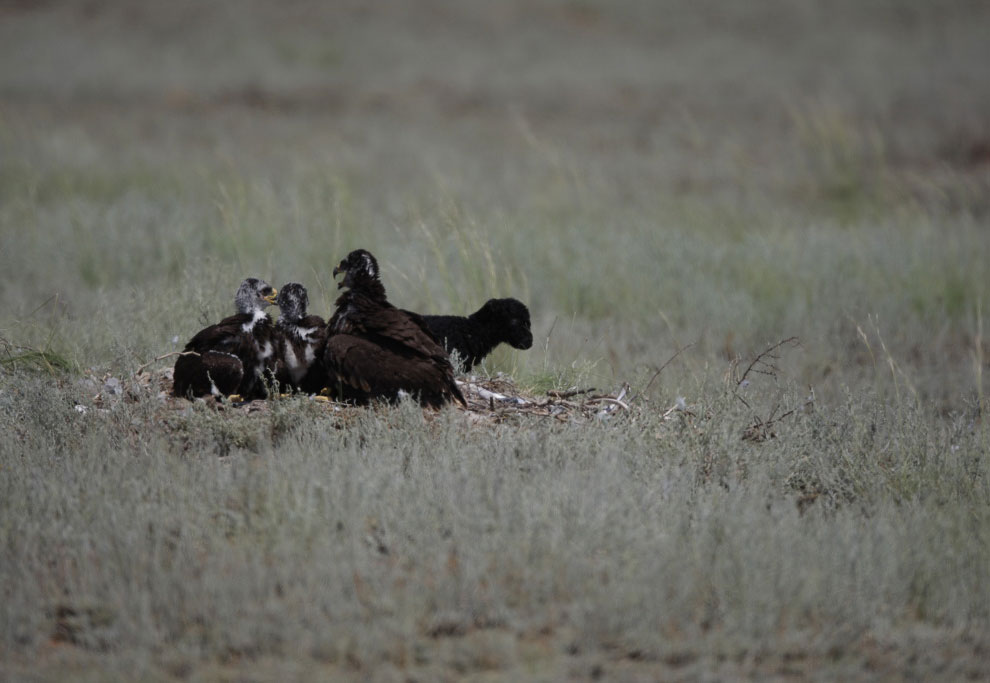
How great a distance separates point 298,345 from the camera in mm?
6477

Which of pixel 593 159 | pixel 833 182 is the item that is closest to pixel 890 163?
pixel 833 182

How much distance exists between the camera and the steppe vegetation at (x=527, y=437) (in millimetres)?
4352

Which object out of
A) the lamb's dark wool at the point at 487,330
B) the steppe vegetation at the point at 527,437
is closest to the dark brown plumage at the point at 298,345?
the steppe vegetation at the point at 527,437

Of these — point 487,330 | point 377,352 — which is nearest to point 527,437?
point 377,352

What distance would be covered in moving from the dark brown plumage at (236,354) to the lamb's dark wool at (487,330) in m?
1.40

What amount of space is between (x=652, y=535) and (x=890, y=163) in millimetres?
17376

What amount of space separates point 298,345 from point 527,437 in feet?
5.35

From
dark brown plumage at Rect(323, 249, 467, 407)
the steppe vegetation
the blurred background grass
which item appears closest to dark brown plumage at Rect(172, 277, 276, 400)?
the steppe vegetation

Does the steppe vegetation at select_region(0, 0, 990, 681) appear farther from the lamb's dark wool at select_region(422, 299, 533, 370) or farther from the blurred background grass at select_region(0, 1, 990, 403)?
the lamb's dark wool at select_region(422, 299, 533, 370)

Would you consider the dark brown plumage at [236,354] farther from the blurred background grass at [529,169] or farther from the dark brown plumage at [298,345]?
the blurred background grass at [529,169]

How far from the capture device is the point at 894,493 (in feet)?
18.7

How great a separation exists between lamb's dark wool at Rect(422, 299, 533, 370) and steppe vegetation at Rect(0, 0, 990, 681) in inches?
12.5

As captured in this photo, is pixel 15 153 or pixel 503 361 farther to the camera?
pixel 15 153

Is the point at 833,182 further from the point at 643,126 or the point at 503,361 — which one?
the point at 503,361
